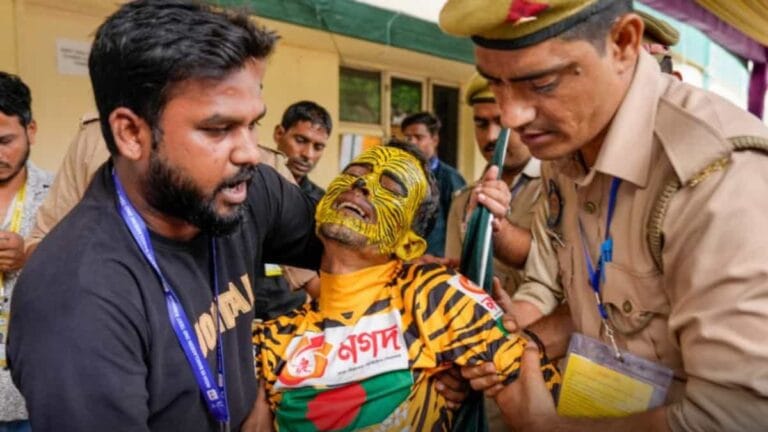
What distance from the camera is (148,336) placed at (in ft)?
4.20

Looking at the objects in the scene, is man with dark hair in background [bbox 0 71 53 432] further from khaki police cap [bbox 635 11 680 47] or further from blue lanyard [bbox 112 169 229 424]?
khaki police cap [bbox 635 11 680 47]

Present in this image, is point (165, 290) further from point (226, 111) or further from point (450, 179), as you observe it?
point (450, 179)

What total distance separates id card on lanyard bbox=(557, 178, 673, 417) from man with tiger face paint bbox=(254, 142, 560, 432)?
0.09 m

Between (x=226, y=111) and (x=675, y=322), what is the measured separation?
42.7 inches

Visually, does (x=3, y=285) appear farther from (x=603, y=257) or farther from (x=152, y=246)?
(x=603, y=257)

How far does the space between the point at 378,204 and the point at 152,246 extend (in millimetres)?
693

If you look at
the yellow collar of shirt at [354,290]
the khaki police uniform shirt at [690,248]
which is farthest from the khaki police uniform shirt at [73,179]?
the khaki police uniform shirt at [690,248]

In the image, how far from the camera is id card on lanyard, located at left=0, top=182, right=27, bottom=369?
242 centimetres

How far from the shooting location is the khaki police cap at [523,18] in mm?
1309

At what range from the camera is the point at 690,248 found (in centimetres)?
121

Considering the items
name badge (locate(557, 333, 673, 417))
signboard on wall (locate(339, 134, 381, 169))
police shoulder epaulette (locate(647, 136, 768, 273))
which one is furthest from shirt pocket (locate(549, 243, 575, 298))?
signboard on wall (locate(339, 134, 381, 169))

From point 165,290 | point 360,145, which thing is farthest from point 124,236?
point 360,145

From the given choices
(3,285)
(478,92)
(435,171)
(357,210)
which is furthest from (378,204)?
(435,171)

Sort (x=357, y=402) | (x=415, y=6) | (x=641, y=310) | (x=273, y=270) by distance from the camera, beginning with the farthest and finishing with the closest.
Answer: (x=415, y=6)
(x=273, y=270)
(x=357, y=402)
(x=641, y=310)
